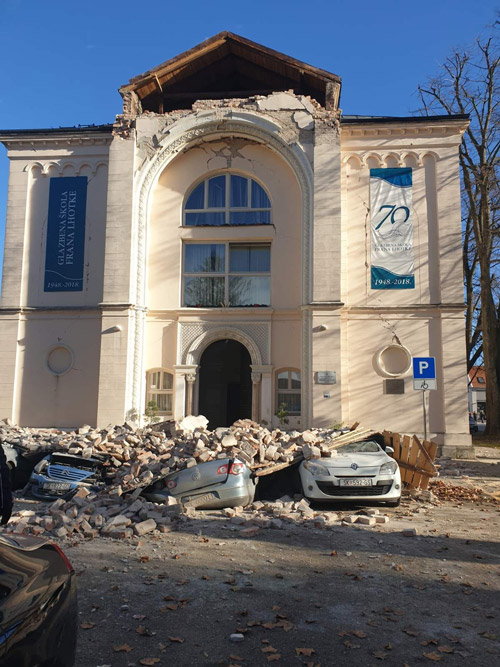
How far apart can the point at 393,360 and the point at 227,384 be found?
857 centimetres

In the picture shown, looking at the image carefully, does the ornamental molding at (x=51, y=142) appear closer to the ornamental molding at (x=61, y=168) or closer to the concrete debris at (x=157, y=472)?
the ornamental molding at (x=61, y=168)

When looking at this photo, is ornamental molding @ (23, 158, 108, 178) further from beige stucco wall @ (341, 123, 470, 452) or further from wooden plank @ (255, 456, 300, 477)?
wooden plank @ (255, 456, 300, 477)

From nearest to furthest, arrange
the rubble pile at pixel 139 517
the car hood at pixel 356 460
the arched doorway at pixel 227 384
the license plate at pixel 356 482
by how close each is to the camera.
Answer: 1. the rubble pile at pixel 139 517
2. the license plate at pixel 356 482
3. the car hood at pixel 356 460
4. the arched doorway at pixel 227 384

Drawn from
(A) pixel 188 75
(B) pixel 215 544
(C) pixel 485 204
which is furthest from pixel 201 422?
(C) pixel 485 204

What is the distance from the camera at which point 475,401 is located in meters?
74.6

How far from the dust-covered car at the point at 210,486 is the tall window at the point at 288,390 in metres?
9.58

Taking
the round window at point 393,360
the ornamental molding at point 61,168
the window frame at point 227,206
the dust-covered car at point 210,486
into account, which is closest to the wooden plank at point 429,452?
the dust-covered car at point 210,486

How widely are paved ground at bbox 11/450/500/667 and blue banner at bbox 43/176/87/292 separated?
543 inches

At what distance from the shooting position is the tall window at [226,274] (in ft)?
65.3

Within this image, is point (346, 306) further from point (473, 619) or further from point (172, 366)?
point (473, 619)

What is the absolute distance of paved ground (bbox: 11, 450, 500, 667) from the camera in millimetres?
4219

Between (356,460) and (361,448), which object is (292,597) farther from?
(361,448)

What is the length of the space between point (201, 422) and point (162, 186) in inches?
419

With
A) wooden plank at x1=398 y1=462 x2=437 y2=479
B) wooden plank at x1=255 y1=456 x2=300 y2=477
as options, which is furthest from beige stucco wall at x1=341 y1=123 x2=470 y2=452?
wooden plank at x1=255 y1=456 x2=300 y2=477
